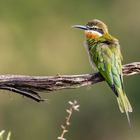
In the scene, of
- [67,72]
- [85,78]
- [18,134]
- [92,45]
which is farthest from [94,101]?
[85,78]

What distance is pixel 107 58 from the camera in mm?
5676

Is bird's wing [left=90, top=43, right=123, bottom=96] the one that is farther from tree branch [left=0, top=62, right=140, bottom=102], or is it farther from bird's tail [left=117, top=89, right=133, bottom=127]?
tree branch [left=0, top=62, right=140, bottom=102]

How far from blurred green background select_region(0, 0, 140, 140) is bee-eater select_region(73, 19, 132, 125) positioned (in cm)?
433

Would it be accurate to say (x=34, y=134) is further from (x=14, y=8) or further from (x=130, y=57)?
(x=14, y=8)

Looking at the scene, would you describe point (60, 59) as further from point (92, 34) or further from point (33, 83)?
point (33, 83)

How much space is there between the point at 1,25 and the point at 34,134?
9.72 feet

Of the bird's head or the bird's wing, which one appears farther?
the bird's head

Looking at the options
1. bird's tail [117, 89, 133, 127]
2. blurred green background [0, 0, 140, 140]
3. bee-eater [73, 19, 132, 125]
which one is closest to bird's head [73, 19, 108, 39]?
bee-eater [73, 19, 132, 125]

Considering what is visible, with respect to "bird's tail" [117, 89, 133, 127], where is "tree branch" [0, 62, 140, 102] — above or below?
below

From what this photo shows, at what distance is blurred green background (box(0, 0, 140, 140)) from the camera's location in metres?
12.0

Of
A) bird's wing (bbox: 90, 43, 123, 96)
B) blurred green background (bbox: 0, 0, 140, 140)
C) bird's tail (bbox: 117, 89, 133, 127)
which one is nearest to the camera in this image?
bird's tail (bbox: 117, 89, 133, 127)

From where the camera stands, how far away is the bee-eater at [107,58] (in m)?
5.39

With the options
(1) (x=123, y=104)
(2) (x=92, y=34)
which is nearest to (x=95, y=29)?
(2) (x=92, y=34)

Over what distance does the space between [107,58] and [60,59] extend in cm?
832
